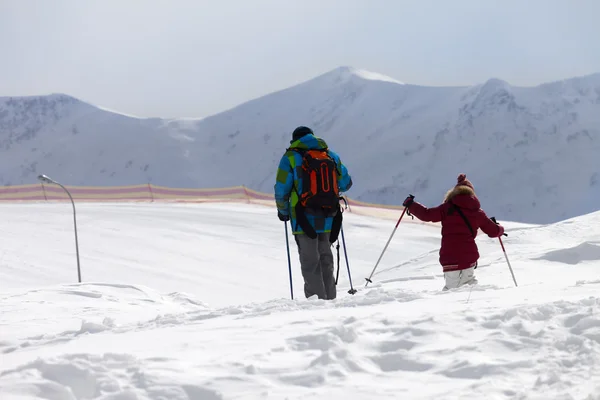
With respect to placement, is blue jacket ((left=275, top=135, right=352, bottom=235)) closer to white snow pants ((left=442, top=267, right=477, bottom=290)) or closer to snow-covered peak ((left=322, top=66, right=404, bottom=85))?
white snow pants ((left=442, top=267, right=477, bottom=290))

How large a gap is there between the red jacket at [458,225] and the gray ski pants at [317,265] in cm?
113

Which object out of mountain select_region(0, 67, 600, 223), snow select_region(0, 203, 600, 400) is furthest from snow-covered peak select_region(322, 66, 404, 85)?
snow select_region(0, 203, 600, 400)

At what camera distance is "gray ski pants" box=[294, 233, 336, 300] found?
7523 mm

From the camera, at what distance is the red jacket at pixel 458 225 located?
7.92 m

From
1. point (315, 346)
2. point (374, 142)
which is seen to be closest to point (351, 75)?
point (374, 142)

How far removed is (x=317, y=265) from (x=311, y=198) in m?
0.72

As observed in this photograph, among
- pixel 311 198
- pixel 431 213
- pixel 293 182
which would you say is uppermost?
pixel 293 182

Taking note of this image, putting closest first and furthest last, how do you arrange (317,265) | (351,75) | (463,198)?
(317,265)
(463,198)
(351,75)

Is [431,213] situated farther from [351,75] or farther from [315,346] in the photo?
[351,75]

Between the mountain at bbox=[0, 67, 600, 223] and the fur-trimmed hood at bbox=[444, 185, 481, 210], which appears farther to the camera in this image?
the mountain at bbox=[0, 67, 600, 223]

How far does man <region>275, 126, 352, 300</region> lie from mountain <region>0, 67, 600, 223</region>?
88.5 m

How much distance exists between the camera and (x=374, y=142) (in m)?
121

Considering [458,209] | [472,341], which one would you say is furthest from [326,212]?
[472,341]

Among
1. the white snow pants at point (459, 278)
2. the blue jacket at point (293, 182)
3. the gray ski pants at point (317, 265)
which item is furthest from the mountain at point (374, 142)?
the blue jacket at point (293, 182)
